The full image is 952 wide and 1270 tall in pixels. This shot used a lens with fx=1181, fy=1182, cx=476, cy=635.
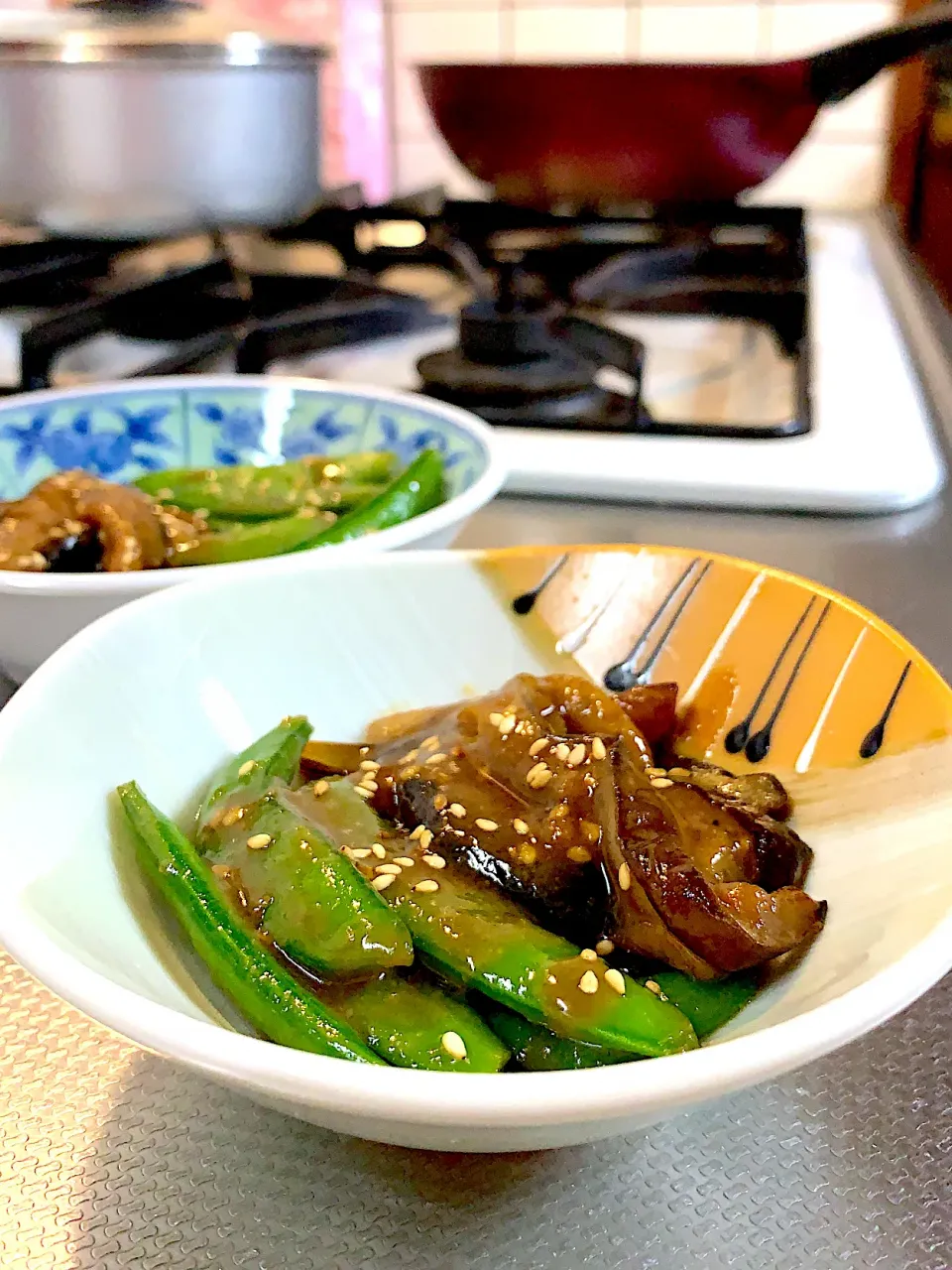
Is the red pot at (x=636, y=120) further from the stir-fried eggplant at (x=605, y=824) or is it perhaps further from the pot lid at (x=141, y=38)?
the stir-fried eggplant at (x=605, y=824)

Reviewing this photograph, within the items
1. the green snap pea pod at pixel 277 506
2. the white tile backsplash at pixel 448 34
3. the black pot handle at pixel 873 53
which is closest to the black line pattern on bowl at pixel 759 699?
the green snap pea pod at pixel 277 506

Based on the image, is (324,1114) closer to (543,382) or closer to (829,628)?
(829,628)

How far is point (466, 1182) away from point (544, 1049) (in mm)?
58

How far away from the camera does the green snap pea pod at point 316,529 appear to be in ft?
2.50

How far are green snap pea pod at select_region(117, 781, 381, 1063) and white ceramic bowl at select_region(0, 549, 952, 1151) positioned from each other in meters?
0.01

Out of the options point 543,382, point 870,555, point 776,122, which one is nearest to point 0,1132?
point 870,555

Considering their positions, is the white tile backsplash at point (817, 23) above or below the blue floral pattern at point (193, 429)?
above

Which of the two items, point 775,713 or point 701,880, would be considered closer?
point 701,880

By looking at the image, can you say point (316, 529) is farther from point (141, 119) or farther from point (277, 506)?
point (141, 119)

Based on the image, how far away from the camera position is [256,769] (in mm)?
546

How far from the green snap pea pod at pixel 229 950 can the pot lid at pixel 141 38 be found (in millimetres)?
1022

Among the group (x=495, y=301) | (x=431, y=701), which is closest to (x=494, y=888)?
(x=431, y=701)

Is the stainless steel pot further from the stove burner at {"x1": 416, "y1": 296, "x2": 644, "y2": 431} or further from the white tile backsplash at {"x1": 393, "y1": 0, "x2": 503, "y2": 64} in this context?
the white tile backsplash at {"x1": 393, "y1": 0, "x2": 503, "y2": 64}

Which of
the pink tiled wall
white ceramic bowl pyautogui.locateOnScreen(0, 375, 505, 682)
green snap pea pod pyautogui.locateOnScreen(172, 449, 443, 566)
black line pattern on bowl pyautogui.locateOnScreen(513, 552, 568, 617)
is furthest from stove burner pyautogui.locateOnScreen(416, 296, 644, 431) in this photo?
the pink tiled wall
